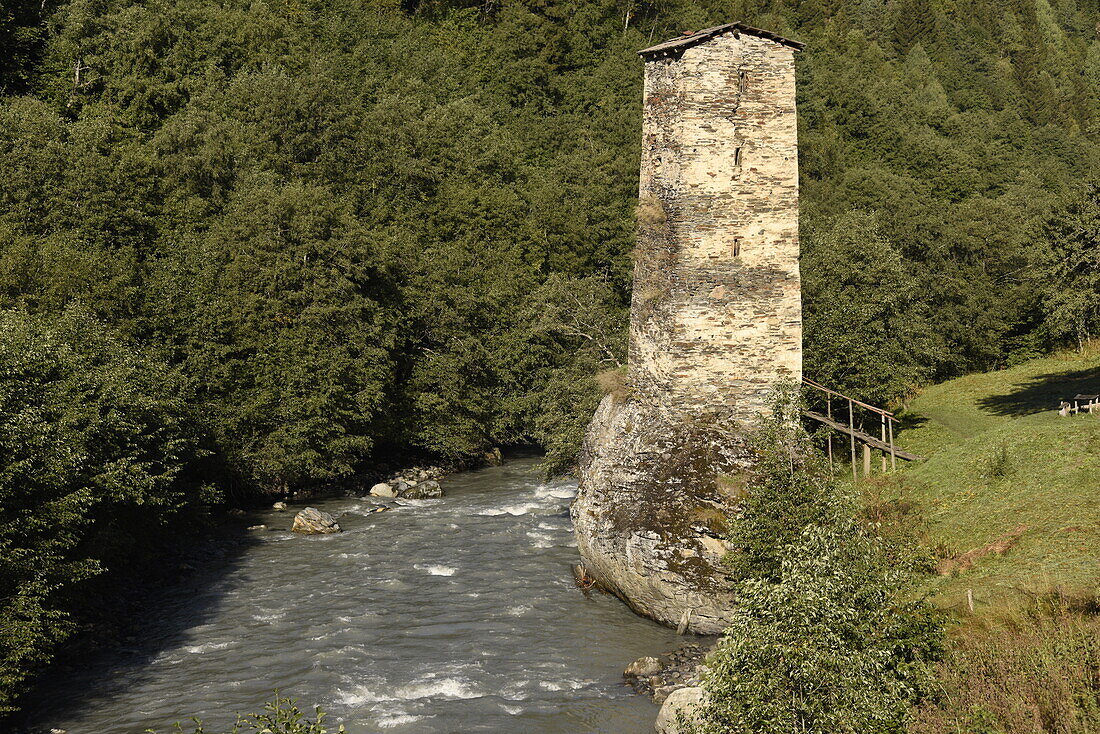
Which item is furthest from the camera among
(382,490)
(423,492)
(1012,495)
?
(382,490)

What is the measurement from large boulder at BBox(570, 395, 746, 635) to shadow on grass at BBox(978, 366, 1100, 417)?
680 inches

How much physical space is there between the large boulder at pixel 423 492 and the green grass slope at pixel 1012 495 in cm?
2111

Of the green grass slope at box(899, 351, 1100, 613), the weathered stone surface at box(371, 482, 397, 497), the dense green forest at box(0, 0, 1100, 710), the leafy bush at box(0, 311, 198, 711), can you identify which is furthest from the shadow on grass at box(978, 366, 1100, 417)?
the leafy bush at box(0, 311, 198, 711)

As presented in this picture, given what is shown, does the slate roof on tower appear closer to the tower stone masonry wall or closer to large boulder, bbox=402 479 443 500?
the tower stone masonry wall

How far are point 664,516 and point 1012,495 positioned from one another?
960cm

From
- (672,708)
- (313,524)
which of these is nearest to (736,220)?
(672,708)

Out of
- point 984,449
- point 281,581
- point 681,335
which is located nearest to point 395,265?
point 281,581

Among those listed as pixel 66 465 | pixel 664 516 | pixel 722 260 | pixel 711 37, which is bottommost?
pixel 664 516

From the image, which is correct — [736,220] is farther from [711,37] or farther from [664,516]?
[664,516]

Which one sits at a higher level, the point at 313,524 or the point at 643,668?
the point at 313,524

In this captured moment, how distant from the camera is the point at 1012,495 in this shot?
2517cm

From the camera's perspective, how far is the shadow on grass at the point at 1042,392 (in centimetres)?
3775

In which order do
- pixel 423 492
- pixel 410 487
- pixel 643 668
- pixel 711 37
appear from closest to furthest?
1. pixel 643 668
2. pixel 711 37
3. pixel 423 492
4. pixel 410 487

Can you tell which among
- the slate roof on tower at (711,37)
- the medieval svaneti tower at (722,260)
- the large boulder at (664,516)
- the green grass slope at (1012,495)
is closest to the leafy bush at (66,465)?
the large boulder at (664,516)
